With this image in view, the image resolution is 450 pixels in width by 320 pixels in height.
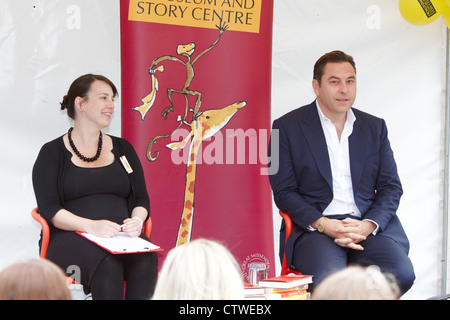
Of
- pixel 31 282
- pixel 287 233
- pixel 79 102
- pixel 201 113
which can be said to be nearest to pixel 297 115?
pixel 201 113

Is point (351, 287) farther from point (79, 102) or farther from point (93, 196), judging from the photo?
point (79, 102)

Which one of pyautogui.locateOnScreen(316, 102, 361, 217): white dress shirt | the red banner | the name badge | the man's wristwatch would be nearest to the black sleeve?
the name badge

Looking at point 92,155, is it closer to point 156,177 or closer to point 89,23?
point 156,177

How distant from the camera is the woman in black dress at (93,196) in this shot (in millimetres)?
2693

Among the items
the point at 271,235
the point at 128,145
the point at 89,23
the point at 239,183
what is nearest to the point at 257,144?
the point at 239,183

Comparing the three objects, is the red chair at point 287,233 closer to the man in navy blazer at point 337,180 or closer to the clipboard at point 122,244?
the man in navy blazer at point 337,180

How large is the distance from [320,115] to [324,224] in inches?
24.7

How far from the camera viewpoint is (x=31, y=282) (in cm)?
130

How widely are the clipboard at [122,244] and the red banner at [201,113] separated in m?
0.62

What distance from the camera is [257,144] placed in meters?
3.58

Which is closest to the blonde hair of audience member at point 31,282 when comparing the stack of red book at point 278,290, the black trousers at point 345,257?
the stack of red book at point 278,290

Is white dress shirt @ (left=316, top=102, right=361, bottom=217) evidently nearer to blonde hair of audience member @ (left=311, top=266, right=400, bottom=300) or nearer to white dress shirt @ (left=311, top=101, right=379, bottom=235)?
white dress shirt @ (left=311, top=101, right=379, bottom=235)

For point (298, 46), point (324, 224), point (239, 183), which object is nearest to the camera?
point (324, 224)

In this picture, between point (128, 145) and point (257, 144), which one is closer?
point (128, 145)
